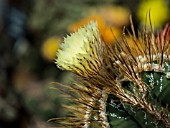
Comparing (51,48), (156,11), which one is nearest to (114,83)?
(156,11)

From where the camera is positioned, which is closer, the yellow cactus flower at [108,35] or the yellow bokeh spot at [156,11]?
the yellow cactus flower at [108,35]

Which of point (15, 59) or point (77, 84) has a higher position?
point (15, 59)

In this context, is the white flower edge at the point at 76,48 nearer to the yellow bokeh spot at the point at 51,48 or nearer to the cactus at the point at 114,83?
the cactus at the point at 114,83

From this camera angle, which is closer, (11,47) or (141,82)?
(141,82)

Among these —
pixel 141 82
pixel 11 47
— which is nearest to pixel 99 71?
pixel 141 82

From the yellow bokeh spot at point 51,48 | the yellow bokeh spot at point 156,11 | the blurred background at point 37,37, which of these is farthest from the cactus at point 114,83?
the yellow bokeh spot at point 51,48

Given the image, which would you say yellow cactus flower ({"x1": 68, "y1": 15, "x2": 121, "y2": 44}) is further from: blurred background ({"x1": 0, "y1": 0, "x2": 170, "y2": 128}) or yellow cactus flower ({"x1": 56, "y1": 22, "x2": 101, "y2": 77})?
blurred background ({"x1": 0, "y1": 0, "x2": 170, "y2": 128})

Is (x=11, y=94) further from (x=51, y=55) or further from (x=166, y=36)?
(x=166, y=36)
